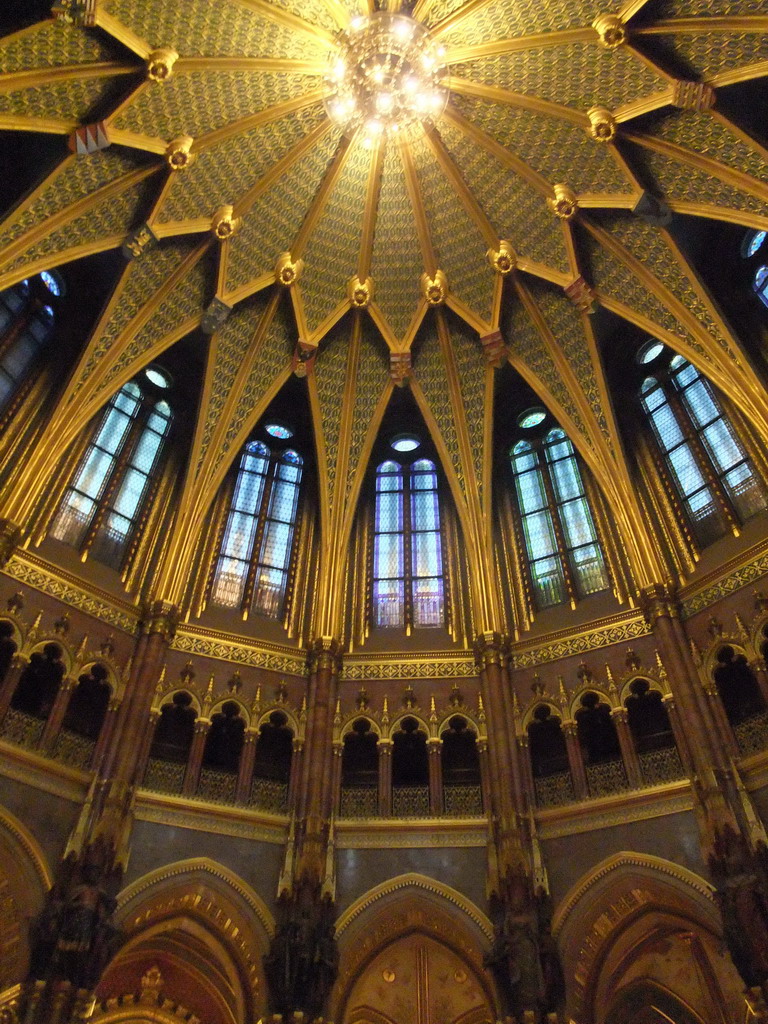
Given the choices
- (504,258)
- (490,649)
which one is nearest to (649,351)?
(504,258)

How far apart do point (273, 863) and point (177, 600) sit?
5950 millimetres

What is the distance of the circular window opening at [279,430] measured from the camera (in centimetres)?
2317

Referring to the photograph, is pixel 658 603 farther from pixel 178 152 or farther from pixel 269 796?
pixel 178 152

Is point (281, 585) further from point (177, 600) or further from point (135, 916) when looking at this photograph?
point (135, 916)

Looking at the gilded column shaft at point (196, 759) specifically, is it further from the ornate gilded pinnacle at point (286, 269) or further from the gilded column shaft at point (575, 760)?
the ornate gilded pinnacle at point (286, 269)

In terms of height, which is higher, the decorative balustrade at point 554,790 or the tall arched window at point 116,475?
the tall arched window at point 116,475

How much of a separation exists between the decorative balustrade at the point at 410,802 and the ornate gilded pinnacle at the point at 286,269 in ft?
41.2

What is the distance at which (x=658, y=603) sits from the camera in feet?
56.5

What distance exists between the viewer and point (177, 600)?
18219 millimetres

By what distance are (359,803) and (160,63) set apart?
15657 mm

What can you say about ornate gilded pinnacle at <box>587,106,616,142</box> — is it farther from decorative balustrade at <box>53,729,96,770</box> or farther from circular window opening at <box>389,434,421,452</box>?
decorative balustrade at <box>53,729,96,770</box>

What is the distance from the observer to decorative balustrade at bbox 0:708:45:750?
49.5 feet

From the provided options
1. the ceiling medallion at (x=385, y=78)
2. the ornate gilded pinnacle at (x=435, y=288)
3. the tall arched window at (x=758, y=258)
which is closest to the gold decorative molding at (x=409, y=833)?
the ornate gilded pinnacle at (x=435, y=288)

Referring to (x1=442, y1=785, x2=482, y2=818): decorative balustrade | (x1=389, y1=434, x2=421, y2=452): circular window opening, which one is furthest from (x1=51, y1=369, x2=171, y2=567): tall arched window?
(x1=442, y1=785, x2=482, y2=818): decorative balustrade
